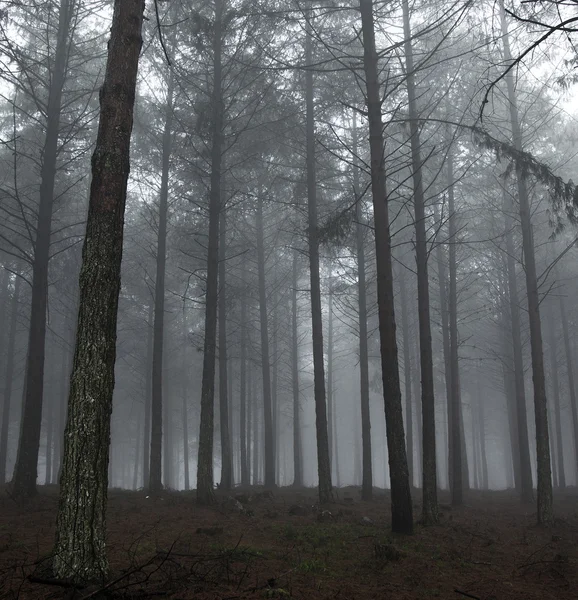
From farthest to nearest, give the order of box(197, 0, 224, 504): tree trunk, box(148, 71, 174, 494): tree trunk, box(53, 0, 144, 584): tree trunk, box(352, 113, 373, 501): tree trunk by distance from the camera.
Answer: box(352, 113, 373, 501): tree trunk, box(148, 71, 174, 494): tree trunk, box(197, 0, 224, 504): tree trunk, box(53, 0, 144, 584): tree trunk

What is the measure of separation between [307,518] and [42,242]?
26.0 feet

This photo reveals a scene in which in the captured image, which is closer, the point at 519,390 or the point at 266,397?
the point at 519,390

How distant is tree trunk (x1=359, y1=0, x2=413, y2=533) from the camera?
317 inches

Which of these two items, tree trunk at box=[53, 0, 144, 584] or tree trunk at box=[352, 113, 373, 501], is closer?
tree trunk at box=[53, 0, 144, 584]

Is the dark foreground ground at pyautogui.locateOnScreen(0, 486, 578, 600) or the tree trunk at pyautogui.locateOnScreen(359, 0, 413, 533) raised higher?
the tree trunk at pyautogui.locateOnScreen(359, 0, 413, 533)

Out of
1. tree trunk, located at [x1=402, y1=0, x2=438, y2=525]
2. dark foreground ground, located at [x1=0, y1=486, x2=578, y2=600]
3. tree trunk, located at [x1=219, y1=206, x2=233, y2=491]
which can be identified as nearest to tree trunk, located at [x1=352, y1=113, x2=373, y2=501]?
dark foreground ground, located at [x1=0, y1=486, x2=578, y2=600]

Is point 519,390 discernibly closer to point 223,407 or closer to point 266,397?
point 266,397

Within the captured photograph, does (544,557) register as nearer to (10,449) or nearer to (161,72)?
(161,72)

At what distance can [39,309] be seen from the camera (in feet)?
34.0

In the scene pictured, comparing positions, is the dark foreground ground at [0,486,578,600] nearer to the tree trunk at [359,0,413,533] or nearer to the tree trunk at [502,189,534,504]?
the tree trunk at [359,0,413,533]

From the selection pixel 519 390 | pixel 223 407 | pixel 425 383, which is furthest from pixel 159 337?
pixel 519 390

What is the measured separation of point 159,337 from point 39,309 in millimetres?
4132

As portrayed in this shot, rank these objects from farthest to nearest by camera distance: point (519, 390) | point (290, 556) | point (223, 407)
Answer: point (519, 390) → point (223, 407) → point (290, 556)

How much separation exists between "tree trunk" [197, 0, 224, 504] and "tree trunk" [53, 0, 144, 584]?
6428mm
